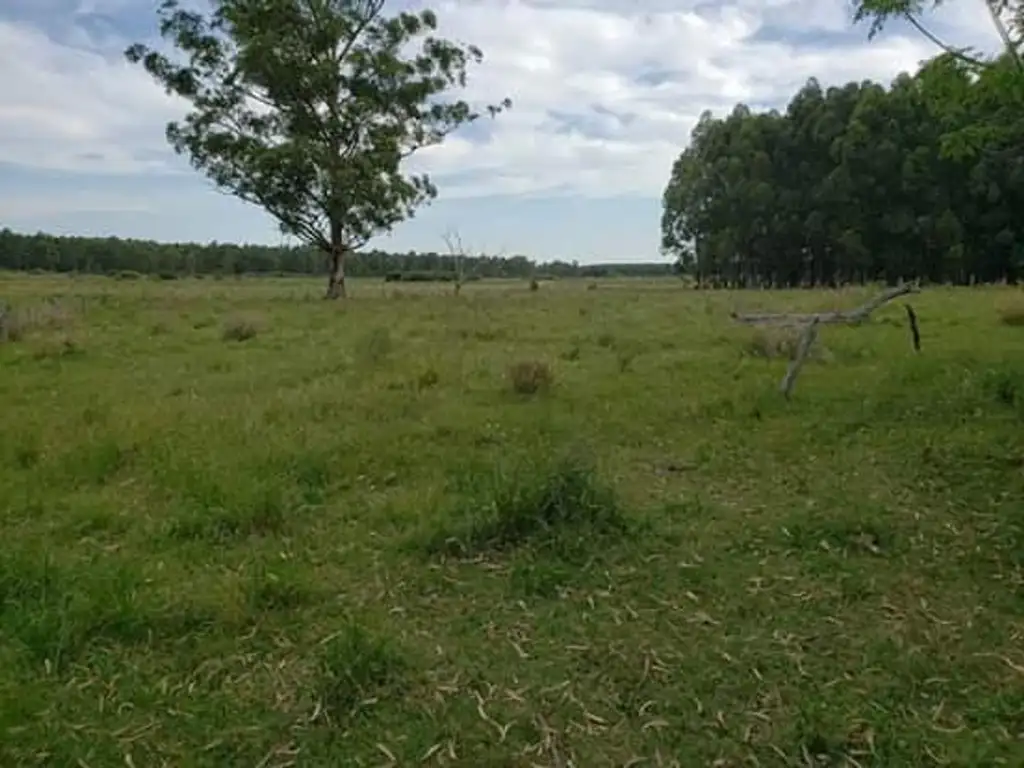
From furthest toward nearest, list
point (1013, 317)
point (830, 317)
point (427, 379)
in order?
1. point (1013, 317)
2. point (427, 379)
3. point (830, 317)

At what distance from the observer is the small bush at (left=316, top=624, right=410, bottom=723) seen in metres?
3.16

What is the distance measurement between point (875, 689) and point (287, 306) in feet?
74.7

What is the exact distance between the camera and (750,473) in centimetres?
610

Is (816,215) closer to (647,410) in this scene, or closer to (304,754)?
(647,410)

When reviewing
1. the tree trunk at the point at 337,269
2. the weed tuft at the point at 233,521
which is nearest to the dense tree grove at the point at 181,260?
the tree trunk at the point at 337,269

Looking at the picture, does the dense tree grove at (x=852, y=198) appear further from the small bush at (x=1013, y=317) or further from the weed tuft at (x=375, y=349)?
the weed tuft at (x=375, y=349)

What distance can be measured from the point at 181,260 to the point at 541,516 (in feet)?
265

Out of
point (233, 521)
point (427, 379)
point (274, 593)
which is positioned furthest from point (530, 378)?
point (274, 593)

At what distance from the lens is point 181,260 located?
79.5 meters

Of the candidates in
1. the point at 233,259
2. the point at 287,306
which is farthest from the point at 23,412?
the point at 233,259

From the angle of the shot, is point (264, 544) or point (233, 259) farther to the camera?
point (233, 259)

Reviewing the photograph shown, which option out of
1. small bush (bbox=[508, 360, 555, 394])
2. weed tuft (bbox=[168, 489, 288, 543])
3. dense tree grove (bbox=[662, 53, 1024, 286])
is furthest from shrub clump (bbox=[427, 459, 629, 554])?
dense tree grove (bbox=[662, 53, 1024, 286])

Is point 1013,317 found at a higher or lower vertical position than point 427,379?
higher

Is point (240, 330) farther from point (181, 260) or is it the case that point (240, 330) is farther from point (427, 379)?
point (181, 260)
